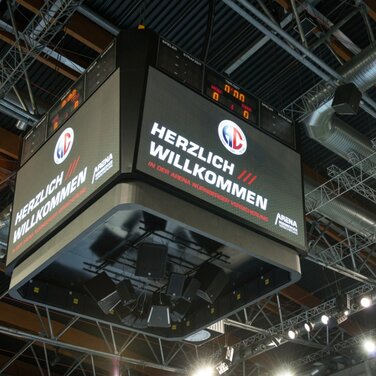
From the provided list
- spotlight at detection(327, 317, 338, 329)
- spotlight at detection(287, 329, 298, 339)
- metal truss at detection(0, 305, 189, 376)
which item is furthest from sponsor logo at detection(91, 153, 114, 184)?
spotlight at detection(287, 329, 298, 339)

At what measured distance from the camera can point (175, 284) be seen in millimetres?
6156

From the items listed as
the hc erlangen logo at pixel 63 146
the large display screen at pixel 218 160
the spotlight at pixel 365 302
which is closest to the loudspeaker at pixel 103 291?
the hc erlangen logo at pixel 63 146

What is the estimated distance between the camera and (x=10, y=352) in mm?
19906

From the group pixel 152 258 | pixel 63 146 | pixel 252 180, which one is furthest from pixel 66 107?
pixel 252 180

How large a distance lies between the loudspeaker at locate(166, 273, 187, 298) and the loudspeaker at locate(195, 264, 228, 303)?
153mm

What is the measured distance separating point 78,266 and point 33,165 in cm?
111

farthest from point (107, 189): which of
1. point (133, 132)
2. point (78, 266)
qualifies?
point (78, 266)

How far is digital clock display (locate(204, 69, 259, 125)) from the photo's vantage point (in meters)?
5.85

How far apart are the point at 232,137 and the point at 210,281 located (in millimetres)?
1425

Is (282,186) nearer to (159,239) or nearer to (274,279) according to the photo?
(274,279)

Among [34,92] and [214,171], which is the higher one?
[34,92]

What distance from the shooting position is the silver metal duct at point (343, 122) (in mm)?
9375

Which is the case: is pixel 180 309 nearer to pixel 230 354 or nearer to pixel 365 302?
pixel 365 302

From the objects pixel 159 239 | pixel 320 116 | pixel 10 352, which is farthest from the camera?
pixel 10 352
